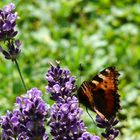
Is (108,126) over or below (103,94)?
below

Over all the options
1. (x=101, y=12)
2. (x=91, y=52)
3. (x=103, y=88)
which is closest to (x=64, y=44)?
(x=91, y=52)

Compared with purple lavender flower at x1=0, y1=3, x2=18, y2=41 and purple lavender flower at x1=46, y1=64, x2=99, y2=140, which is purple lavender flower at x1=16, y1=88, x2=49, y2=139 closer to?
purple lavender flower at x1=46, y1=64, x2=99, y2=140

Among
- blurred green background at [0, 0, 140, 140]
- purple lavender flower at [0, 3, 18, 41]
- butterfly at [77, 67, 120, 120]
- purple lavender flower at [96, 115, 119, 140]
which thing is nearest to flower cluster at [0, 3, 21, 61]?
purple lavender flower at [0, 3, 18, 41]

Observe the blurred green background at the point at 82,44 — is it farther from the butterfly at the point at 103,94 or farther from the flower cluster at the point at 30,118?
the flower cluster at the point at 30,118

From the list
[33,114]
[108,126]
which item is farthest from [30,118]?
[108,126]

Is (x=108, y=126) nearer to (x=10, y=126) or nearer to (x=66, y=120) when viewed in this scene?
(x=66, y=120)
